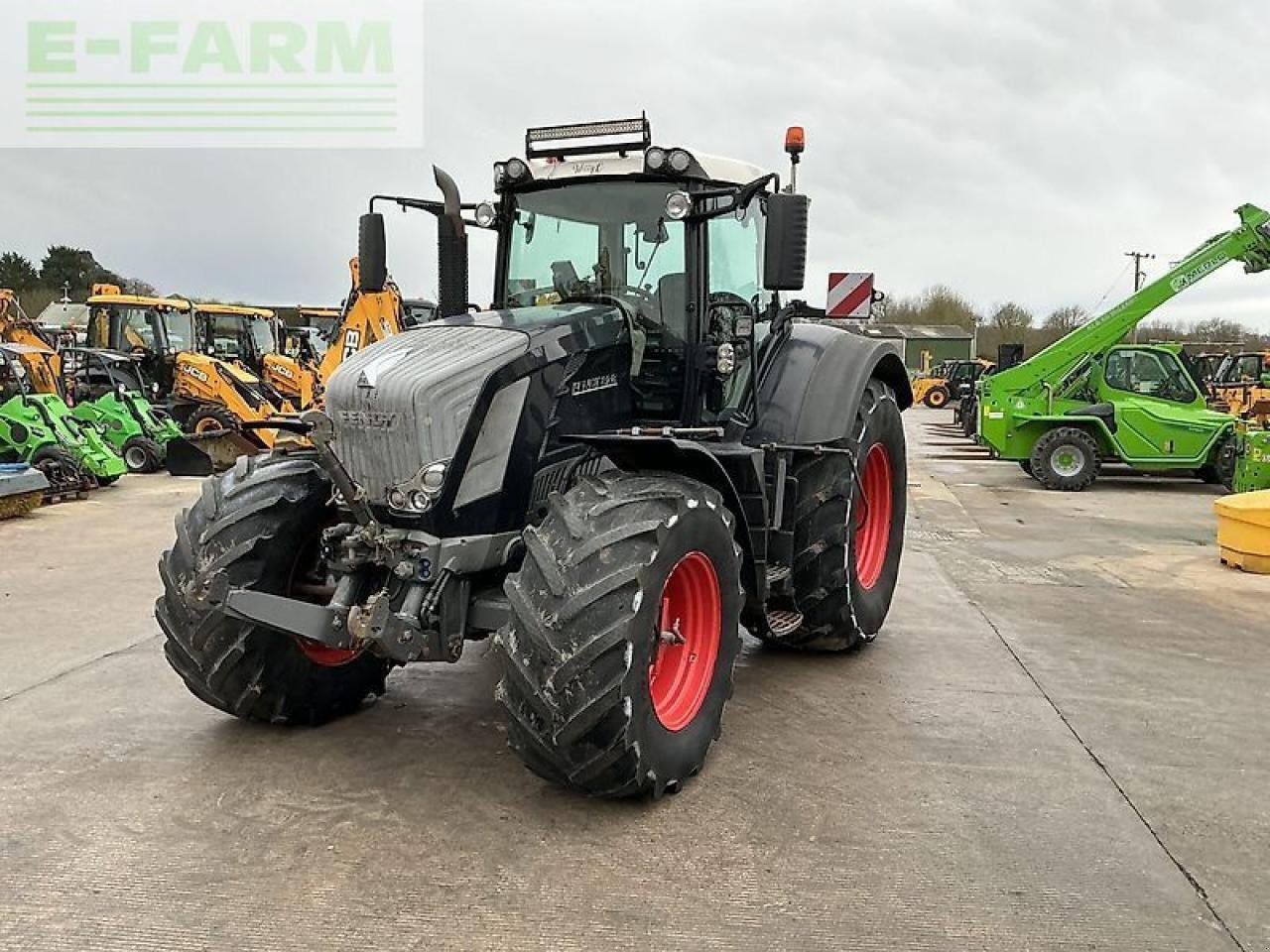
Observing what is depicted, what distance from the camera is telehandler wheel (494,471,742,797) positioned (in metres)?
3.19

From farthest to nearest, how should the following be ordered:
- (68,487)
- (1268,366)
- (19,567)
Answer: (1268,366) → (68,487) → (19,567)

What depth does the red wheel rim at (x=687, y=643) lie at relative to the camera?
12.4 ft

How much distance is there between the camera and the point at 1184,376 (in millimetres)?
13375

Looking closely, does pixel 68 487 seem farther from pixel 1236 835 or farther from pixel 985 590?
pixel 1236 835

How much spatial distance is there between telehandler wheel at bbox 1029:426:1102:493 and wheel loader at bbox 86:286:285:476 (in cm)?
1040

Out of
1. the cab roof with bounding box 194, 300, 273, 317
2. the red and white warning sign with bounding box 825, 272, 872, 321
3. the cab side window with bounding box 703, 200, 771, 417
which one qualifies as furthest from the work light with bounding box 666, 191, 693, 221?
the cab roof with bounding box 194, 300, 273, 317

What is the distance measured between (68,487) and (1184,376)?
44.9 feet

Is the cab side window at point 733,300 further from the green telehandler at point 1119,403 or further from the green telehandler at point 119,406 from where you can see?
the green telehandler at point 119,406

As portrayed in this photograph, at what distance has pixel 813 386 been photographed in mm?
5176

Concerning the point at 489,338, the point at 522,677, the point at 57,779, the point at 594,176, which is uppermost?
the point at 594,176

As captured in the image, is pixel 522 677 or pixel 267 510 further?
pixel 267 510

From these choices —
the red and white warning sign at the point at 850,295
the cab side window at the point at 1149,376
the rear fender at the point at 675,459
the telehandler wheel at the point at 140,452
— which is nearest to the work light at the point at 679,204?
the rear fender at the point at 675,459

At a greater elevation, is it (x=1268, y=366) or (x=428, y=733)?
(x=1268, y=366)

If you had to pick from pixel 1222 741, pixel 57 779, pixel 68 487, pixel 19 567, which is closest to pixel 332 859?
pixel 57 779
